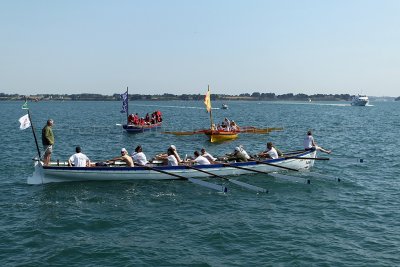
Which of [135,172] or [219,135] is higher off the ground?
[219,135]

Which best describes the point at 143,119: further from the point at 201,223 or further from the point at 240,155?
the point at 201,223

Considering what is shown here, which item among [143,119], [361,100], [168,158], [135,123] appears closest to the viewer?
[168,158]

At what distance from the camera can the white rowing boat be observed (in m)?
21.4

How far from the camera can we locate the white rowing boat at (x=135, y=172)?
70.3 feet

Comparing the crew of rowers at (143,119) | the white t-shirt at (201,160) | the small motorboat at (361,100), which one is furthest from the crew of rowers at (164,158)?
the small motorboat at (361,100)

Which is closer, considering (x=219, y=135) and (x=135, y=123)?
(x=219, y=135)

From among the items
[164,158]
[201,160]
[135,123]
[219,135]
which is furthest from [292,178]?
[135,123]

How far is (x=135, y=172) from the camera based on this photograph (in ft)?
72.4

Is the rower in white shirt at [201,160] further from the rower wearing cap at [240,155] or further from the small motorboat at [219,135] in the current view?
the small motorboat at [219,135]

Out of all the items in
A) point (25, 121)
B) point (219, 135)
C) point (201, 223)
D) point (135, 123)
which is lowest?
point (201, 223)

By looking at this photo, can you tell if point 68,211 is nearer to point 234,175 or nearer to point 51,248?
point 51,248

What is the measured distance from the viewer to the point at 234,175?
78.6 ft

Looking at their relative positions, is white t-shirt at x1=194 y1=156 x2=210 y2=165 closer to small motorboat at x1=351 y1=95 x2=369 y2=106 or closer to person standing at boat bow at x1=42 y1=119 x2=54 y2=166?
person standing at boat bow at x1=42 y1=119 x2=54 y2=166

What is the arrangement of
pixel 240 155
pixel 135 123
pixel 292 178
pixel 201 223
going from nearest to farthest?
pixel 201 223 → pixel 292 178 → pixel 240 155 → pixel 135 123
